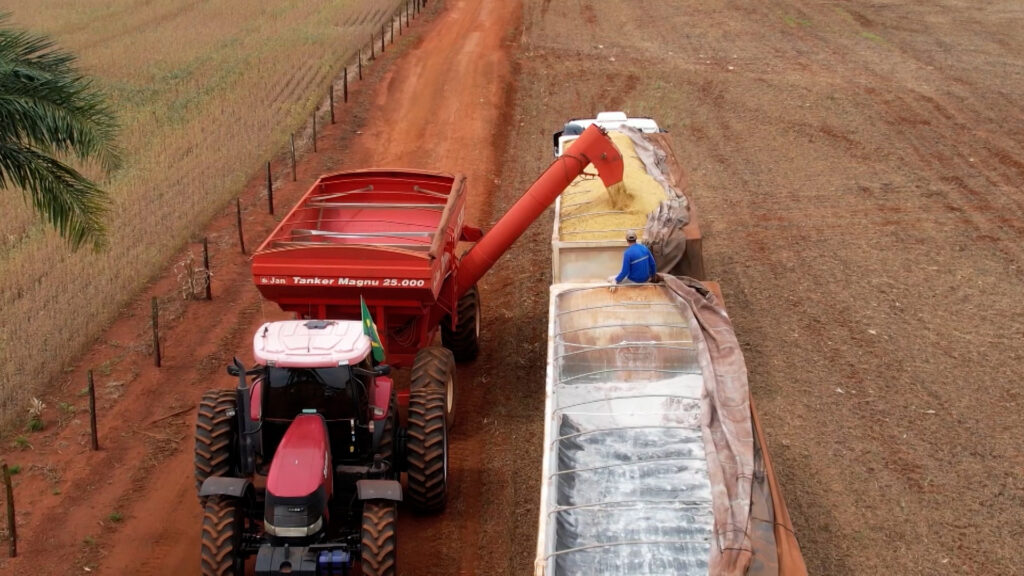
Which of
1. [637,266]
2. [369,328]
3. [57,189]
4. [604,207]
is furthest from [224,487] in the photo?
[604,207]

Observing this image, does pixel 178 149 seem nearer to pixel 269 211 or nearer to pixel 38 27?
pixel 269 211

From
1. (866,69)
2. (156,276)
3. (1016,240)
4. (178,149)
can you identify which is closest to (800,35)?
(866,69)

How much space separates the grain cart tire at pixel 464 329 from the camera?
14.5m

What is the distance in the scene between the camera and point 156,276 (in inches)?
704

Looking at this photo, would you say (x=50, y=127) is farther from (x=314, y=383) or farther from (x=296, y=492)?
(x=296, y=492)

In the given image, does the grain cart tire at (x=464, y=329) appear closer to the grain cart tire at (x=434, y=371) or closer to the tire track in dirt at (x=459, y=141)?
the tire track in dirt at (x=459, y=141)

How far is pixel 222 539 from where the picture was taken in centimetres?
917

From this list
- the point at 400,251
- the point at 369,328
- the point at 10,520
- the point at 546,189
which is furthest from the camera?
the point at 546,189

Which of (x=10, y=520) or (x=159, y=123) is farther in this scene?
(x=159, y=123)

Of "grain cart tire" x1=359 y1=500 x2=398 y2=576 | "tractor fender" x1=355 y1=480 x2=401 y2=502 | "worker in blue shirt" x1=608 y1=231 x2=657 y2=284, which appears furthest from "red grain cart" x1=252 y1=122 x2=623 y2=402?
"grain cart tire" x1=359 y1=500 x2=398 y2=576

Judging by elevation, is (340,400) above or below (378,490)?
above

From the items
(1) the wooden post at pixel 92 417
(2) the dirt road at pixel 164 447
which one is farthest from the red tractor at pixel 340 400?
(1) the wooden post at pixel 92 417

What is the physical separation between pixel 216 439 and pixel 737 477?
15.7ft

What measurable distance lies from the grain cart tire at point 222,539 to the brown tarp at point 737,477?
4.01 meters
